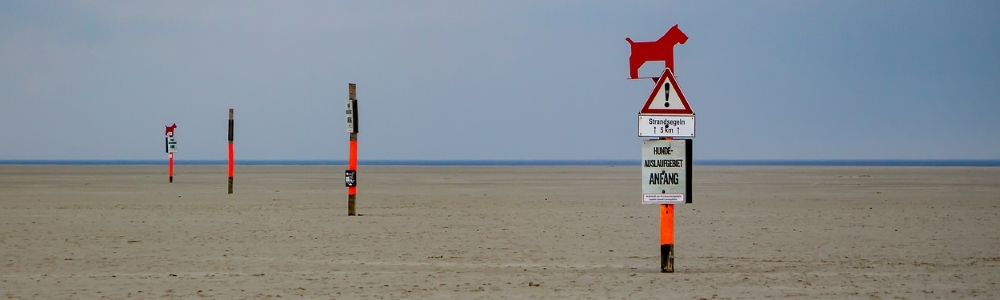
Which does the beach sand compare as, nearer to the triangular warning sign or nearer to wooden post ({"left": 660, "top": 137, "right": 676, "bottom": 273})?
wooden post ({"left": 660, "top": 137, "right": 676, "bottom": 273})

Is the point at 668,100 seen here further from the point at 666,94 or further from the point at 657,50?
the point at 657,50

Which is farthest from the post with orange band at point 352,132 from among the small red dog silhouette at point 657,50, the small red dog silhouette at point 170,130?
the small red dog silhouette at point 170,130

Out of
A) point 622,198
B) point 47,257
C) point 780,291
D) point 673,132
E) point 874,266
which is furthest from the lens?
point 622,198

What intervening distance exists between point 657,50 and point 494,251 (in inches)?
158

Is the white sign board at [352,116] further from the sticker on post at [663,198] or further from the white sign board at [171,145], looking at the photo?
the white sign board at [171,145]

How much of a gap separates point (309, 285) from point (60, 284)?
7.93 ft

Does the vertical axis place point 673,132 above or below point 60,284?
above

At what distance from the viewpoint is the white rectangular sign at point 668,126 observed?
11.2m

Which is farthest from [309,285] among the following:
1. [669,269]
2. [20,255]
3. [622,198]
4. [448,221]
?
[622,198]

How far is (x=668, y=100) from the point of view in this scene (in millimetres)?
11203

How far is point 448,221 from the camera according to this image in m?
20.2

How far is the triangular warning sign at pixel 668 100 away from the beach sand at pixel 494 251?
1.72m

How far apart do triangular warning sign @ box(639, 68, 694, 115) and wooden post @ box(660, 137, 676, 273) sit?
0.31 meters

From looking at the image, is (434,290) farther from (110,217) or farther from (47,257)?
(110,217)
